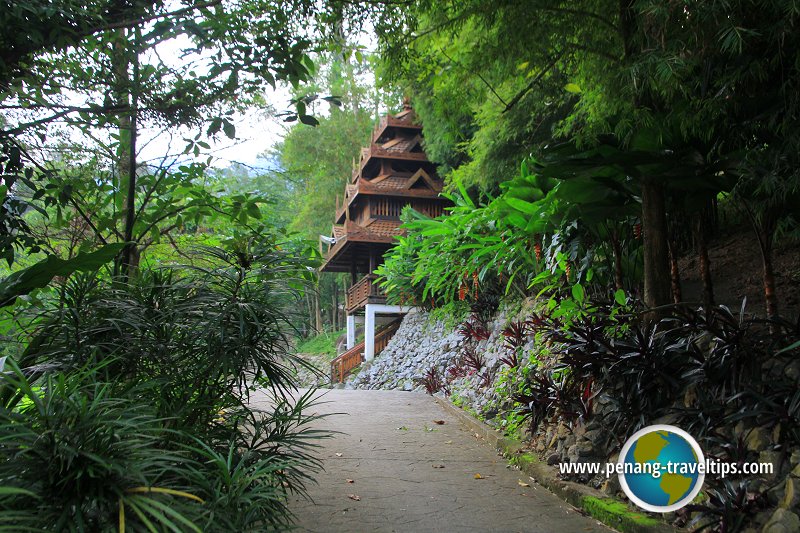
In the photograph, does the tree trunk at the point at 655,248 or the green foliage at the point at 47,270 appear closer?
the green foliage at the point at 47,270

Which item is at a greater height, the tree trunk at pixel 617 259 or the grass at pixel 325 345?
the tree trunk at pixel 617 259

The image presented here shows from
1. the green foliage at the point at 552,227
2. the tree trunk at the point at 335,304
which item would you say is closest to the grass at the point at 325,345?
the tree trunk at the point at 335,304

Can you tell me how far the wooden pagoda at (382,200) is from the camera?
20.9 m

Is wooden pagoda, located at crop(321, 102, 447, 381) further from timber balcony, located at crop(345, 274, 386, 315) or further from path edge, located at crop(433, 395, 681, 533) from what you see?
path edge, located at crop(433, 395, 681, 533)

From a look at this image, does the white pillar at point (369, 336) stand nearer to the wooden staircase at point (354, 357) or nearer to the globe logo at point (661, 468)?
the wooden staircase at point (354, 357)

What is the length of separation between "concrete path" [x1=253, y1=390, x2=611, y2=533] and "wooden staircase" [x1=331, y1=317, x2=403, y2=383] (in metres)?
13.8

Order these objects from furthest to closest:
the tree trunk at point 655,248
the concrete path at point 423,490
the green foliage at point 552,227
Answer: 1. the green foliage at point 552,227
2. the tree trunk at point 655,248
3. the concrete path at point 423,490

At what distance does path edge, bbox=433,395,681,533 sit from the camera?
11.1 ft

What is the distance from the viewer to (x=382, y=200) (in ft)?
72.1

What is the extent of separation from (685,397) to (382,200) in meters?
18.5

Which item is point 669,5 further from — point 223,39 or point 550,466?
point 550,466

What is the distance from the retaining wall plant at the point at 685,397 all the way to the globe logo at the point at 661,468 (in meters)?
0.07

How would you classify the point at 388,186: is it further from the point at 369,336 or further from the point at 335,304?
the point at 335,304

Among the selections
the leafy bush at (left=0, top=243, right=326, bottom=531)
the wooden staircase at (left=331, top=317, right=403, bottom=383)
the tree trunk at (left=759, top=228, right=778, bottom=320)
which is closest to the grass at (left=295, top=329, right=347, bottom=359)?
the wooden staircase at (left=331, top=317, right=403, bottom=383)
